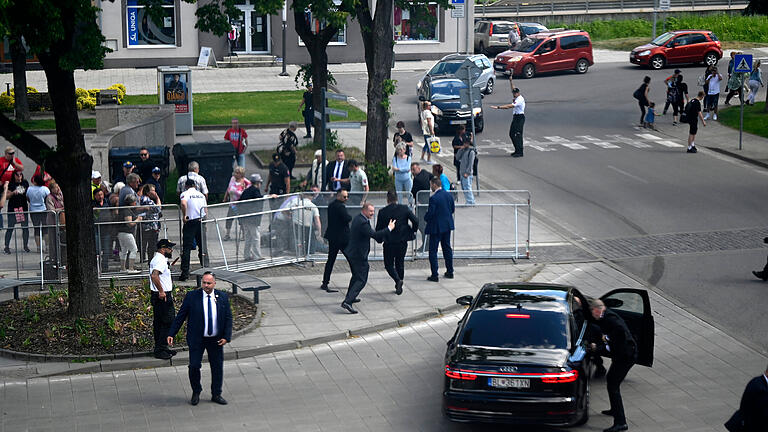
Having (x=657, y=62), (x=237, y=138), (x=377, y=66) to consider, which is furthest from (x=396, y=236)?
(x=657, y=62)

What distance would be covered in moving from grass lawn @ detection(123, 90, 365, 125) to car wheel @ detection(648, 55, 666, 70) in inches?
651

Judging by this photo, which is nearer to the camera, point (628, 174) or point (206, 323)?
point (206, 323)

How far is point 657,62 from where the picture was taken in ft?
148

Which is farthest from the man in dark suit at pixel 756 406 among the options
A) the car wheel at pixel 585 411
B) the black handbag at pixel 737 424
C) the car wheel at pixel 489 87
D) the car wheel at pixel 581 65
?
the car wheel at pixel 581 65

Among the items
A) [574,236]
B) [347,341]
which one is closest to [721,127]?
[574,236]

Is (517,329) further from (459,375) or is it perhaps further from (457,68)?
(457,68)

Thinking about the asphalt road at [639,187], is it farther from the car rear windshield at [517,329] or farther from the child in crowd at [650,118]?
the car rear windshield at [517,329]

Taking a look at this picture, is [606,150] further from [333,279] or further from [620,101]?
[333,279]

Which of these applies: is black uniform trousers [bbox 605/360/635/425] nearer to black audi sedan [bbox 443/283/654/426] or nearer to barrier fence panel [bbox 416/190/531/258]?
black audi sedan [bbox 443/283/654/426]

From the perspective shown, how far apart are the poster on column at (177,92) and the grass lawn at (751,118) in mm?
18442

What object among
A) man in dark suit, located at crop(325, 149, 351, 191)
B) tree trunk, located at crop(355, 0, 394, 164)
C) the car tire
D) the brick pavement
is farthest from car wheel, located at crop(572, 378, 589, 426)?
tree trunk, located at crop(355, 0, 394, 164)

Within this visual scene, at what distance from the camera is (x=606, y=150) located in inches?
1166

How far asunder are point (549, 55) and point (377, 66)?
2136 centimetres

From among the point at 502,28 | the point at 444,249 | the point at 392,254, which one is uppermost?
the point at 502,28
